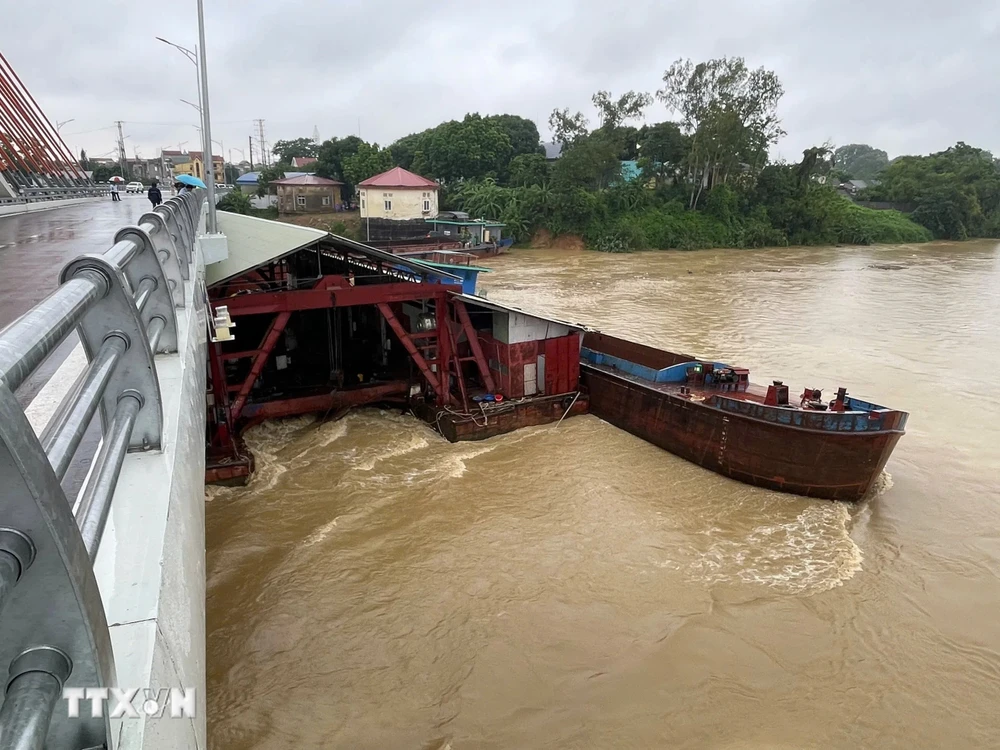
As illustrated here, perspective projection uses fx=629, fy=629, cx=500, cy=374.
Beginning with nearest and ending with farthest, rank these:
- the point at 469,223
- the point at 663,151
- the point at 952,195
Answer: the point at 469,223 < the point at 663,151 < the point at 952,195

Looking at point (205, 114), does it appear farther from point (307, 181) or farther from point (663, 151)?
point (663, 151)

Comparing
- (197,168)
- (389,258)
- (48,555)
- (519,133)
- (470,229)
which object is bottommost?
(48,555)

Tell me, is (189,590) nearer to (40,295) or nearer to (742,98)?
(40,295)

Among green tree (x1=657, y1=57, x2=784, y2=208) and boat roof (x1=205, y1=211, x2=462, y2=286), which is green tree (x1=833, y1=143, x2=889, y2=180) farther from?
boat roof (x1=205, y1=211, x2=462, y2=286)

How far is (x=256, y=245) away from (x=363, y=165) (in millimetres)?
40740

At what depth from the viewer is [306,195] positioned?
157ft

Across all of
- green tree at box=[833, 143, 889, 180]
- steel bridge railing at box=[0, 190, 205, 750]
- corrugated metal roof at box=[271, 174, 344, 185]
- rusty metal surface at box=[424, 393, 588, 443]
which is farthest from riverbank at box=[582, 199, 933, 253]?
green tree at box=[833, 143, 889, 180]

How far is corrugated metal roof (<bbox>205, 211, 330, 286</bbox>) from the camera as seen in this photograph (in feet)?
37.7

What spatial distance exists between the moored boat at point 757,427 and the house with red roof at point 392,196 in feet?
114

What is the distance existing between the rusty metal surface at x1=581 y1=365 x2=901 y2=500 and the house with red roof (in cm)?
3577

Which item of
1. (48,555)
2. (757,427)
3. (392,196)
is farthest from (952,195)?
(48,555)

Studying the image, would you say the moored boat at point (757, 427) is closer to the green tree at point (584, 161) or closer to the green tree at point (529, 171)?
the green tree at point (584, 161)

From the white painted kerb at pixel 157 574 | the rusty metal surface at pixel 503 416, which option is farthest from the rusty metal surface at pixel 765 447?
the white painted kerb at pixel 157 574

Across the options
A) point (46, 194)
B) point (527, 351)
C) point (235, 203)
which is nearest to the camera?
point (527, 351)
